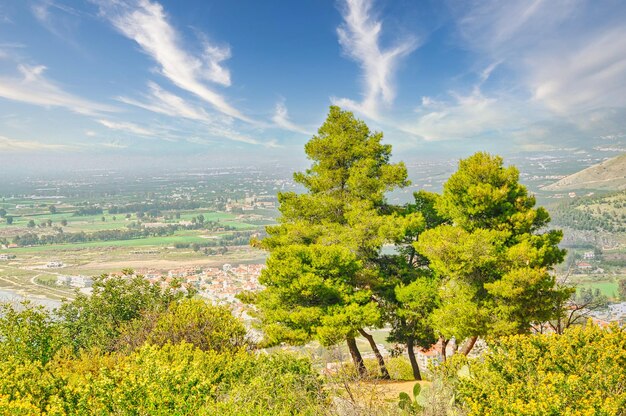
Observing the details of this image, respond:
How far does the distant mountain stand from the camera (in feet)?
329

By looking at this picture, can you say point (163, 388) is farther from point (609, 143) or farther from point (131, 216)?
point (609, 143)

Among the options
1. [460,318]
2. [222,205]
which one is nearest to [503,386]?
[460,318]

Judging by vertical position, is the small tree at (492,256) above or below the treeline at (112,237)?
above

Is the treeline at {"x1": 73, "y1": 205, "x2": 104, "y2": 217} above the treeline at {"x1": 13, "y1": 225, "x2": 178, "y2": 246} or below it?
above

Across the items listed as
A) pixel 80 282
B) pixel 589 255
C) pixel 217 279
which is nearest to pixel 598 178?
pixel 589 255

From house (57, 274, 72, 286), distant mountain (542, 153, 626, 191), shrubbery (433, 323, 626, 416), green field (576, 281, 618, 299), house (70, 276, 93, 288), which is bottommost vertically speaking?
house (57, 274, 72, 286)

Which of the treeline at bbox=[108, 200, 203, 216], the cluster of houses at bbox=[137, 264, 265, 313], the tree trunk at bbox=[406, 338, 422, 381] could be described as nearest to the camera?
the tree trunk at bbox=[406, 338, 422, 381]

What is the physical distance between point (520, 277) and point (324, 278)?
4.64 m

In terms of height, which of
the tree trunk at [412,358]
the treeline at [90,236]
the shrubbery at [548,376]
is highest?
the shrubbery at [548,376]

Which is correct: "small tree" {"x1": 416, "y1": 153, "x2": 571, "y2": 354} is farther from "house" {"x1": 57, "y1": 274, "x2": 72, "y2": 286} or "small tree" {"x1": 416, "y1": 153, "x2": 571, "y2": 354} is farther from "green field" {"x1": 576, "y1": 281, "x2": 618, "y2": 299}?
"house" {"x1": 57, "y1": 274, "x2": 72, "y2": 286}

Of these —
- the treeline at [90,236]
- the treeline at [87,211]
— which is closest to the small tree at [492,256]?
the treeline at [90,236]

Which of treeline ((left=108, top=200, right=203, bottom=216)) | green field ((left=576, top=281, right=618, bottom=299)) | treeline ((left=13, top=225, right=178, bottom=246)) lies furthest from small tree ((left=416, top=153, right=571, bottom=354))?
treeline ((left=108, top=200, right=203, bottom=216))

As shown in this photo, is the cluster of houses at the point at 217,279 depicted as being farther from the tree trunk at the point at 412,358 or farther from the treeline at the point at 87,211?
the treeline at the point at 87,211

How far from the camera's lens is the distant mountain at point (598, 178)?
100356 millimetres
